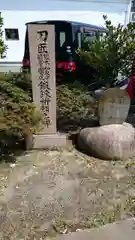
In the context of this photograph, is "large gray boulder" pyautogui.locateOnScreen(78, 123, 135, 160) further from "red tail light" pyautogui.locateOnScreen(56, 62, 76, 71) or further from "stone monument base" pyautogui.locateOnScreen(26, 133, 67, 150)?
"red tail light" pyautogui.locateOnScreen(56, 62, 76, 71)

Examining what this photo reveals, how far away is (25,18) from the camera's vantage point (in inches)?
575

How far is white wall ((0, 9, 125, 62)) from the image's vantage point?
1453 cm

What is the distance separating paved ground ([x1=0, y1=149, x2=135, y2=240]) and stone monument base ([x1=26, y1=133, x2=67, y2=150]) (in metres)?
0.16

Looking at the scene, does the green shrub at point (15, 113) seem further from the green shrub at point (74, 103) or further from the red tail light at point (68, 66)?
the red tail light at point (68, 66)

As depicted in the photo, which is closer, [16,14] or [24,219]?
[24,219]

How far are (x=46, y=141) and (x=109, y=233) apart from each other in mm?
2208

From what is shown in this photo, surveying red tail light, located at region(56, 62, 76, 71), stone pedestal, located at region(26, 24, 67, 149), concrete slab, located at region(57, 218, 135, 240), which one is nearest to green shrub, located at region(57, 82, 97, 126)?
stone pedestal, located at region(26, 24, 67, 149)

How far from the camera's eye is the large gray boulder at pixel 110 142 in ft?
14.3

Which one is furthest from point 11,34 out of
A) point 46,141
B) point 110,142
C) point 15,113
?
point 110,142

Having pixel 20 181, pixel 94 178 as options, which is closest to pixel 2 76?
pixel 20 181

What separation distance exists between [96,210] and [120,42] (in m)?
2.88

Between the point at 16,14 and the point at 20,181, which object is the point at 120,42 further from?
the point at 16,14

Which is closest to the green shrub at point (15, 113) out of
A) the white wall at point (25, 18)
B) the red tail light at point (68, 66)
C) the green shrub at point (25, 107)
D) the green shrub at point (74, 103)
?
the green shrub at point (25, 107)

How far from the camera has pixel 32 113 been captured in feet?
13.5
